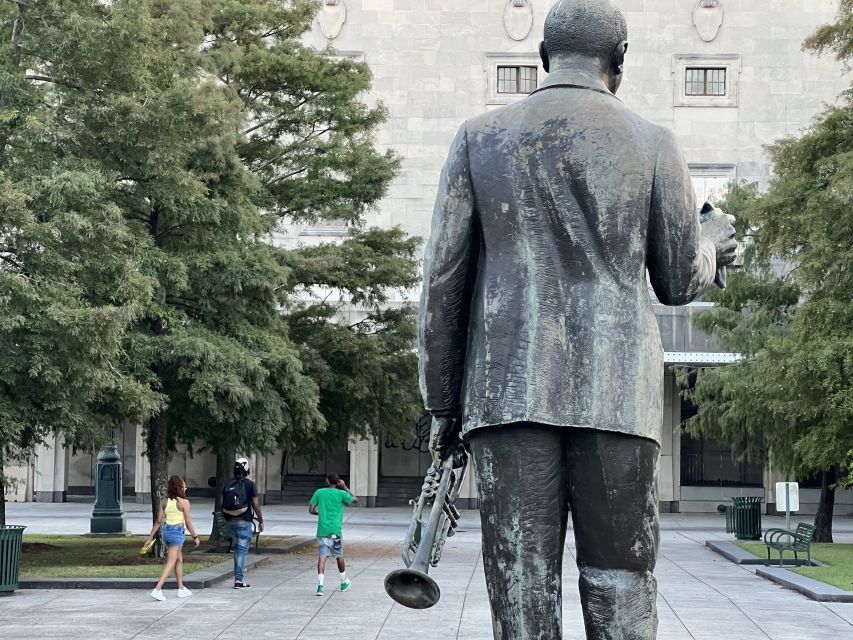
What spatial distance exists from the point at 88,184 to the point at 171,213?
343cm

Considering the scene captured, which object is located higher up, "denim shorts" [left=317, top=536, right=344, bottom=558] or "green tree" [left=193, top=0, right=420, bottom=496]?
"green tree" [left=193, top=0, right=420, bottom=496]

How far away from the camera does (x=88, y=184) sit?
1822 cm

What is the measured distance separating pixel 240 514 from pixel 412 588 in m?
14.8

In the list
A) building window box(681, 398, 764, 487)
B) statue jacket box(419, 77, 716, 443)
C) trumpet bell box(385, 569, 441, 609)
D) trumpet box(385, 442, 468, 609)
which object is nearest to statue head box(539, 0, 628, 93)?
statue jacket box(419, 77, 716, 443)

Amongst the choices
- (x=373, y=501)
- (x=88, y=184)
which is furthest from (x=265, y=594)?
(x=373, y=501)

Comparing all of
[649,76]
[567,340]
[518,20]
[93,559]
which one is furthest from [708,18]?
[567,340]

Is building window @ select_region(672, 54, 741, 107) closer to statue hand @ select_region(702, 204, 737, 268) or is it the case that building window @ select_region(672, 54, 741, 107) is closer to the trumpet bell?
statue hand @ select_region(702, 204, 737, 268)

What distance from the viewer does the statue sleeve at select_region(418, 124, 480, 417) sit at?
488 centimetres

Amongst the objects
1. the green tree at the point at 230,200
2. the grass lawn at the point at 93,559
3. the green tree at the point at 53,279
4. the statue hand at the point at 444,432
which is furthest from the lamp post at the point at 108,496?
the statue hand at the point at 444,432

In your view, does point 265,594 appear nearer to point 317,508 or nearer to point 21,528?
point 317,508

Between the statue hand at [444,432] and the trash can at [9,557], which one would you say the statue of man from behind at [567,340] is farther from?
the trash can at [9,557]

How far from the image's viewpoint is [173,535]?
1745cm

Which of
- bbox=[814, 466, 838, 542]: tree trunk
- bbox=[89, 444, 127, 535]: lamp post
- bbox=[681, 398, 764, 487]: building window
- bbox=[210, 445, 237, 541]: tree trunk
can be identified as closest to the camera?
bbox=[210, 445, 237, 541]: tree trunk

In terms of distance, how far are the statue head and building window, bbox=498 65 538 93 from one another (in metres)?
41.0
